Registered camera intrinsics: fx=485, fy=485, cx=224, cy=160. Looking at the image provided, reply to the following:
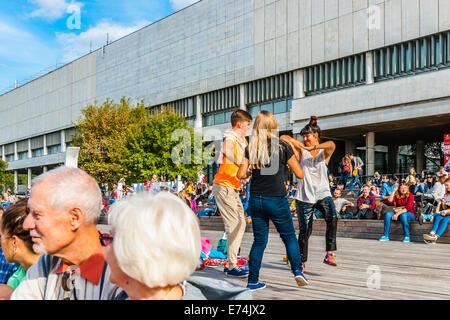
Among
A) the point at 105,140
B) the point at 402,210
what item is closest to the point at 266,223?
the point at 402,210

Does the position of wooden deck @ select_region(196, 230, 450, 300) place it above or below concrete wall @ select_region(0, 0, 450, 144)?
below

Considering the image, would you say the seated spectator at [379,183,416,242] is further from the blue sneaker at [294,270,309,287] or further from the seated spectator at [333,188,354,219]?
the blue sneaker at [294,270,309,287]

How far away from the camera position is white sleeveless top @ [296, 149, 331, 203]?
20.7ft

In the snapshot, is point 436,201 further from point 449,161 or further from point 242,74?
point 242,74

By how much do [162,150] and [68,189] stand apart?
112ft

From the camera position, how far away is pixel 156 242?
151cm

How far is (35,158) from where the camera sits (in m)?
68.3

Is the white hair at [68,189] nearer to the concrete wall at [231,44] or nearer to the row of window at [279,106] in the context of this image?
the concrete wall at [231,44]

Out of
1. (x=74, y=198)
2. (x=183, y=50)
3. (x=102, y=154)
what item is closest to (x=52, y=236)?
(x=74, y=198)

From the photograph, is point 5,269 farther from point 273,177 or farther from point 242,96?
point 242,96

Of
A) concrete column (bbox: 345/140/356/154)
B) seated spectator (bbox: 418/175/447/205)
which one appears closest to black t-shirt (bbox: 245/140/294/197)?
seated spectator (bbox: 418/175/447/205)

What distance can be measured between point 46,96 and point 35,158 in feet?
30.3

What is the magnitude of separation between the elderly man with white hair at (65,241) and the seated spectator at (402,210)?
→ 10796 millimetres

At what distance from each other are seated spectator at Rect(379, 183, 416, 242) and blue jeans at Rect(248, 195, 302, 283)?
7516 mm
